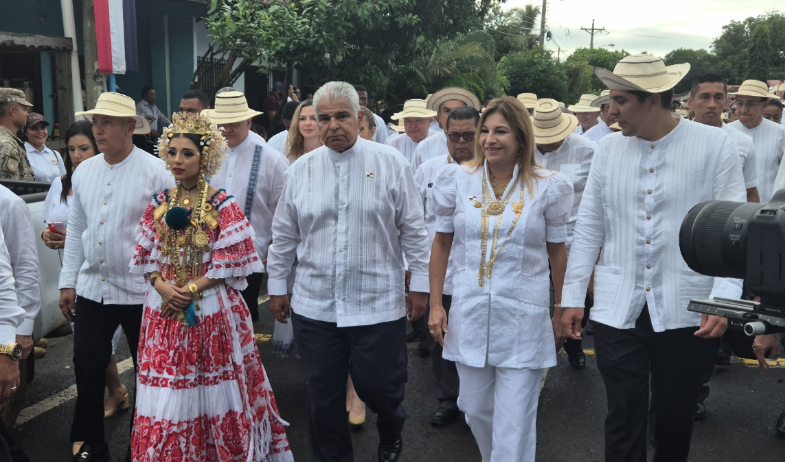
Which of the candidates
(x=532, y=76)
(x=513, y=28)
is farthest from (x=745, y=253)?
(x=513, y=28)

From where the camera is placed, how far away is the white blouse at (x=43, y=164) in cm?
786

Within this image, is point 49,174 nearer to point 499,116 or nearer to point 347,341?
point 347,341

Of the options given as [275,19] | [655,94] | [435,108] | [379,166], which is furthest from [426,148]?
→ [275,19]

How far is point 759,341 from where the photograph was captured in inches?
139

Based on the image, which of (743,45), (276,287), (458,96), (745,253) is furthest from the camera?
(743,45)

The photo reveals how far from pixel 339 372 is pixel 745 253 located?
2.31m

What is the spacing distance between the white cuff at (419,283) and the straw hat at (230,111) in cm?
228

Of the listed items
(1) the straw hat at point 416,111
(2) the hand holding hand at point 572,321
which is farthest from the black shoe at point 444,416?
(1) the straw hat at point 416,111

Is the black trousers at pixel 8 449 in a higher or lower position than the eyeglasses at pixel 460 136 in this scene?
lower

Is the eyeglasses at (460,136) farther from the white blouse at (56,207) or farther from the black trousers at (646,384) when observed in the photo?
the white blouse at (56,207)

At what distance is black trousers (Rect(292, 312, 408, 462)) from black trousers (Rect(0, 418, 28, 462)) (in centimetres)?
137

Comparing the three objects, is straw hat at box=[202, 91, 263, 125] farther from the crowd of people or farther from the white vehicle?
the white vehicle

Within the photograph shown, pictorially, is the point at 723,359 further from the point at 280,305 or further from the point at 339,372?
the point at 280,305

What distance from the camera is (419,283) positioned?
4.18 metres
